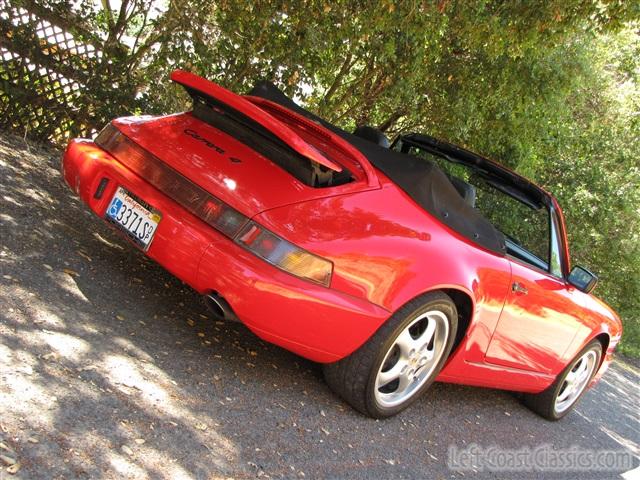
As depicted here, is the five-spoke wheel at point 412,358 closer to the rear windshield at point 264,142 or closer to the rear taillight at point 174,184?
the rear windshield at point 264,142

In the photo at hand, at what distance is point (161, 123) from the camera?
3852 mm

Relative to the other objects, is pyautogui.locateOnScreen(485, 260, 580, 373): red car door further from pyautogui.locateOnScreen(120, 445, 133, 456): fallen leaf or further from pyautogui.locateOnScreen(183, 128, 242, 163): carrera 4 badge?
pyautogui.locateOnScreen(120, 445, 133, 456): fallen leaf

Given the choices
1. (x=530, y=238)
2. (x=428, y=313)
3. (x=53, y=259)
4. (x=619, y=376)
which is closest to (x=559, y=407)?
(x=530, y=238)

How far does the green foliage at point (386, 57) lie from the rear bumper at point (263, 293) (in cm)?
292

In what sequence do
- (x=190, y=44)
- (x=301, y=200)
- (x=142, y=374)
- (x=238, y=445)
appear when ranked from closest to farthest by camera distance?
(x=238, y=445)
(x=142, y=374)
(x=301, y=200)
(x=190, y=44)

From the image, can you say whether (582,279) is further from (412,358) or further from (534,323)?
(412,358)

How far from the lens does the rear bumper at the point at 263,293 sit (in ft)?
9.90

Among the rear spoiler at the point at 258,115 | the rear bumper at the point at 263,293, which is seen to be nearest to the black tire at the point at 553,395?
the rear bumper at the point at 263,293

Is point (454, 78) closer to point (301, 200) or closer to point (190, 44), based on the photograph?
point (190, 44)

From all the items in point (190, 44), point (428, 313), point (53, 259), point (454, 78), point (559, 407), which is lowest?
point (53, 259)

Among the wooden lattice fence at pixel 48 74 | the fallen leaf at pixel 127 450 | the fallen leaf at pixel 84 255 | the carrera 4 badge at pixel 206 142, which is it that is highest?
the carrera 4 badge at pixel 206 142

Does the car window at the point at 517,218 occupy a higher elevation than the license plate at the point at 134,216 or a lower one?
higher

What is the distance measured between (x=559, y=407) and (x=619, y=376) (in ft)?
15.1

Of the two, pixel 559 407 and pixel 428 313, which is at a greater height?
pixel 428 313
